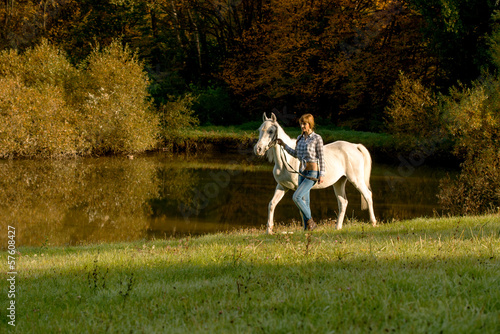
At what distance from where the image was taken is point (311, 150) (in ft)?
32.2

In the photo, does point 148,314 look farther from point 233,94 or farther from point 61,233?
point 233,94

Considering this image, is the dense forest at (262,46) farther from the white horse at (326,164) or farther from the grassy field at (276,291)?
the grassy field at (276,291)

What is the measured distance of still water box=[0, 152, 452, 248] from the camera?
16.3 meters

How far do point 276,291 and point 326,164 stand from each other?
6.63 m

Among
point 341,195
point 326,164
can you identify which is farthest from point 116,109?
point 326,164

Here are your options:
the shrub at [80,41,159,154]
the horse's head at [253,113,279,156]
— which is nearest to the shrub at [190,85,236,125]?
the shrub at [80,41,159,154]

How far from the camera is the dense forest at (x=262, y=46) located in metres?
36.4

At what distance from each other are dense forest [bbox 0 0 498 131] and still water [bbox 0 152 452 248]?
9982 mm

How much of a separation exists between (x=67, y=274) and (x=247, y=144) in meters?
29.6

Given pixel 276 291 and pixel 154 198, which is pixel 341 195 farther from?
pixel 154 198

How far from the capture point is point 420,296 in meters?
4.40

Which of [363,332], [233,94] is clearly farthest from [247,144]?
[363,332]

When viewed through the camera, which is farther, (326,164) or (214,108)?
(214,108)

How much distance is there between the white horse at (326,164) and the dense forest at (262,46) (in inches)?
738
